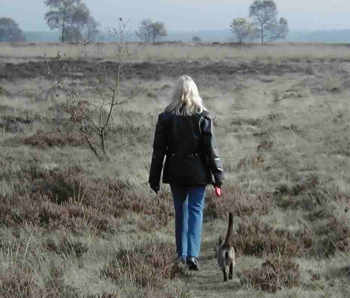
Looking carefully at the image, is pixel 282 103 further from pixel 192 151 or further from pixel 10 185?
pixel 192 151

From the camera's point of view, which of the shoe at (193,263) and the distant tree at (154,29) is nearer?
the shoe at (193,263)

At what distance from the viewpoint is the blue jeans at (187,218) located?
5.29 m

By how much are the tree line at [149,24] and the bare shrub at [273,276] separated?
270ft

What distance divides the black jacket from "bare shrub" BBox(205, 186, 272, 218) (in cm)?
208

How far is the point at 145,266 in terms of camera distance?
5012 millimetres

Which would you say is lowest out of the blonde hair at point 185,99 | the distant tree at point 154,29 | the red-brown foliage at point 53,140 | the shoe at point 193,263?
the shoe at point 193,263

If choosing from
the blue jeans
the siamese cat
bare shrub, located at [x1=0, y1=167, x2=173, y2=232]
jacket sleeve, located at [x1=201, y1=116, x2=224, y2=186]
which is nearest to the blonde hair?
jacket sleeve, located at [x1=201, y1=116, x2=224, y2=186]

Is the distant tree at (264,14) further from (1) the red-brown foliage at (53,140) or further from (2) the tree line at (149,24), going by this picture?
(1) the red-brown foliage at (53,140)

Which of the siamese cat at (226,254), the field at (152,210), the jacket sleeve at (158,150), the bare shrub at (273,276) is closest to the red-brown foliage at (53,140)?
the field at (152,210)

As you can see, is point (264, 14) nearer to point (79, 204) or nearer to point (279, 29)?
point (279, 29)

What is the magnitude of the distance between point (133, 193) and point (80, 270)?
9.01 ft

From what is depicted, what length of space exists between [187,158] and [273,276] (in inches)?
51.4

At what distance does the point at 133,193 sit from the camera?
7742mm

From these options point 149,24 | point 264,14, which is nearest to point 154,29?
point 149,24
